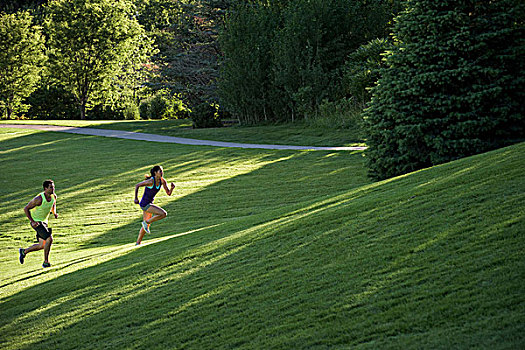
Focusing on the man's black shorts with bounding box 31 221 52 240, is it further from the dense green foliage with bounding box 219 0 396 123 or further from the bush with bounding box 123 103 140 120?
the bush with bounding box 123 103 140 120

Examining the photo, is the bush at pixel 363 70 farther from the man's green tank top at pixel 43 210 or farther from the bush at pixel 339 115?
the man's green tank top at pixel 43 210

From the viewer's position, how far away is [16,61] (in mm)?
48031

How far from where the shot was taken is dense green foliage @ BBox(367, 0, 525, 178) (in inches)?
539

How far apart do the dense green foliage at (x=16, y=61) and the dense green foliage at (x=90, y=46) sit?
1759mm

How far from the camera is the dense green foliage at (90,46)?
156 ft

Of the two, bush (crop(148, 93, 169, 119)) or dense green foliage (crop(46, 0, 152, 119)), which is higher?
dense green foliage (crop(46, 0, 152, 119))

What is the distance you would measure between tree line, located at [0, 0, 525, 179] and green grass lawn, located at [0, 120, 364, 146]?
1204 millimetres

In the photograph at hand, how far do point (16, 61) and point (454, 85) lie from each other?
148 feet

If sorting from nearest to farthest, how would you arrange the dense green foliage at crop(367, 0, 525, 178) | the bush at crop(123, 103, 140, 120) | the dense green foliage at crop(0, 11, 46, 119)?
1. the dense green foliage at crop(367, 0, 525, 178)
2. the dense green foliage at crop(0, 11, 46, 119)
3. the bush at crop(123, 103, 140, 120)

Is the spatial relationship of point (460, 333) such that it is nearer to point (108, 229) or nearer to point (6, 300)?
point (6, 300)

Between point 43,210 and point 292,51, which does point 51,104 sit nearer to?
point 292,51

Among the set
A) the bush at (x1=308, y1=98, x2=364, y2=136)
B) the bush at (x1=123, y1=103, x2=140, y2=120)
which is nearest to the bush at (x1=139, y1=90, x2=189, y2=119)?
the bush at (x1=123, y1=103, x2=140, y2=120)

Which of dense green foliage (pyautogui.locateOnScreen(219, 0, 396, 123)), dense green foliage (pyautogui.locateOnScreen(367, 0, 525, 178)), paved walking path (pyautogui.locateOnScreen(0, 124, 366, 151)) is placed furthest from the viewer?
dense green foliage (pyautogui.locateOnScreen(219, 0, 396, 123))

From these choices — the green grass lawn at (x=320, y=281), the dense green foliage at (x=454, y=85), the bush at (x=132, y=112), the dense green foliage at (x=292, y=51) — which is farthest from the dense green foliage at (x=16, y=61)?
the dense green foliage at (x=454, y=85)
